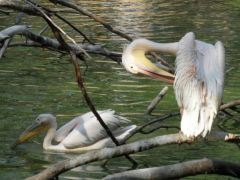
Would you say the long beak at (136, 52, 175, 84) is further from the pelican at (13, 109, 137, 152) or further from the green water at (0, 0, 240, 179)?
the pelican at (13, 109, 137, 152)

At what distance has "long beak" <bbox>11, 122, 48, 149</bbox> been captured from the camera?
927 cm

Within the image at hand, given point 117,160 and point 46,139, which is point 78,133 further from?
point 117,160

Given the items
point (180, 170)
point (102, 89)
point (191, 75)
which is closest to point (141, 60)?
point (191, 75)

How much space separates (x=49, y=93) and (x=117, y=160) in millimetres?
3657

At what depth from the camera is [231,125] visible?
973cm

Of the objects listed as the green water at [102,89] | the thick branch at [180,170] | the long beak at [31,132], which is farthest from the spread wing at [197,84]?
the long beak at [31,132]

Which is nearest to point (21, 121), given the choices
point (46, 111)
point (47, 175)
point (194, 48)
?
point (46, 111)

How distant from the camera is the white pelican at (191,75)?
19.0 ft

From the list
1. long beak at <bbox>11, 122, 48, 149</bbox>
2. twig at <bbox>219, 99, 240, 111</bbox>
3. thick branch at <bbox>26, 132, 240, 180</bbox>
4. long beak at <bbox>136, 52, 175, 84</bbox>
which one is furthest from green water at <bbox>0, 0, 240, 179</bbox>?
thick branch at <bbox>26, 132, 240, 180</bbox>

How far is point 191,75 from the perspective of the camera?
19.8 ft

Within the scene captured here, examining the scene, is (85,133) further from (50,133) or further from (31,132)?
(31,132)

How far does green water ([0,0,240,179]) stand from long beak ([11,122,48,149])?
11cm

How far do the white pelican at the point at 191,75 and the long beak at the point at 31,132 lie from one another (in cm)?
351

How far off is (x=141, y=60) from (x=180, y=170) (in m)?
1.08
